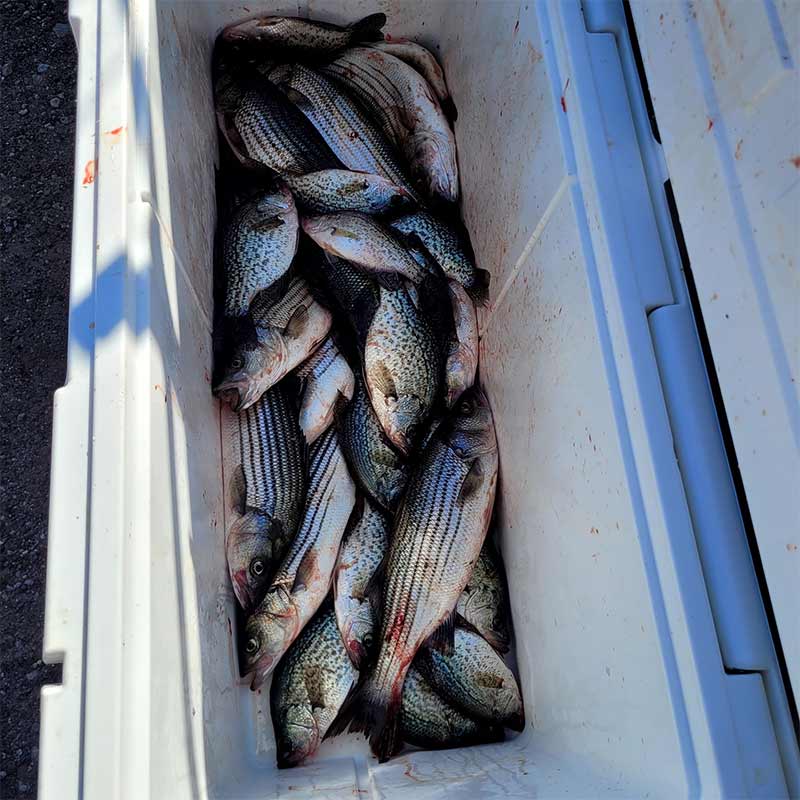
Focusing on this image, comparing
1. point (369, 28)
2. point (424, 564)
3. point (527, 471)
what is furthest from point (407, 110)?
point (424, 564)

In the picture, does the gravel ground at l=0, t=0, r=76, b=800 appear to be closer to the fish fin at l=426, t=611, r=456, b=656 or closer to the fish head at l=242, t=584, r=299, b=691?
the fish head at l=242, t=584, r=299, b=691

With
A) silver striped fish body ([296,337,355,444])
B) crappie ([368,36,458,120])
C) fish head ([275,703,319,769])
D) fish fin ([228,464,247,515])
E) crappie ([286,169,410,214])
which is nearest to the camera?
fish head ([275,703,319,769])

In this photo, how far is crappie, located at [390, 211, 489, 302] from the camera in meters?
2.07

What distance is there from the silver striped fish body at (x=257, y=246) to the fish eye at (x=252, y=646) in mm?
893

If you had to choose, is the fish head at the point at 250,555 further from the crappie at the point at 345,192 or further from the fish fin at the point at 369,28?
the fish fin at the point at 369,28

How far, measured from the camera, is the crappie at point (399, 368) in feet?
6.33

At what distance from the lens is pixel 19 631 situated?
2.24 m

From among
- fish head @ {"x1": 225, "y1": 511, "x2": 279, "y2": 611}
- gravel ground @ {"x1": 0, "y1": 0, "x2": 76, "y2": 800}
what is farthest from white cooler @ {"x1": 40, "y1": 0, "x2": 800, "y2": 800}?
gravel ground @ {"x1": 0, "y1": 0, "x2": 76, "y2": 800}

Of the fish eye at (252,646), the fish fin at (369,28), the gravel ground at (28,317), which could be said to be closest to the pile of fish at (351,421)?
the fish eye at (252,646)

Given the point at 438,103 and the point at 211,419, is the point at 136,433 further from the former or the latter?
the point at 438,103

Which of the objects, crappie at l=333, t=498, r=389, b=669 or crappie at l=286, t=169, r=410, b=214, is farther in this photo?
crappie at l=286, t=169, r=410, b=214

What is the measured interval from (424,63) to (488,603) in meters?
1.80

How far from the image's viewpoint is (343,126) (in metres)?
2.21

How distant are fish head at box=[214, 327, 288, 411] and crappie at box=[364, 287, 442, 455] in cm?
26
